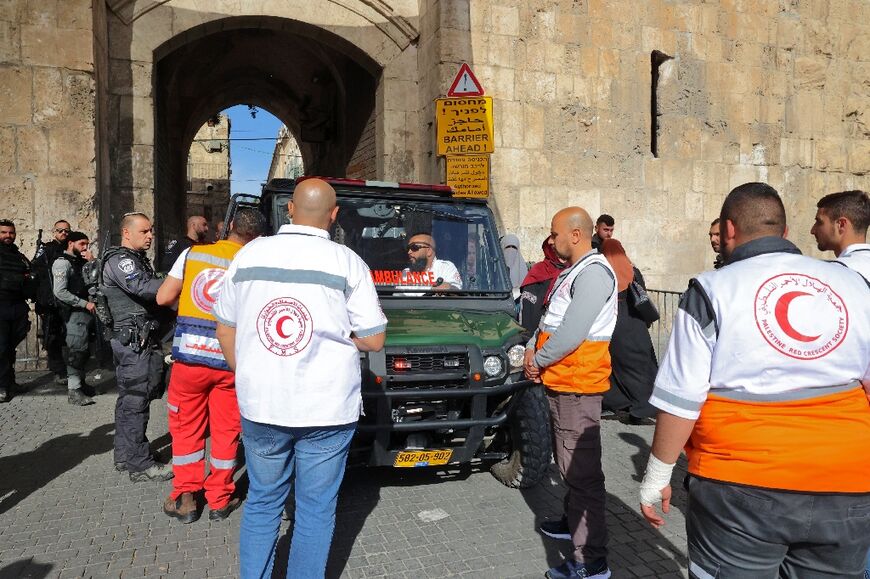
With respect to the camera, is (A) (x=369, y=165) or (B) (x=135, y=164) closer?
(B) (x=135, y=164)

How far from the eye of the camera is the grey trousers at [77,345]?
260 inches

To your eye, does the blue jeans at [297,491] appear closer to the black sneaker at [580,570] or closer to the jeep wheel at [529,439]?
the black sneaker at [580,570]

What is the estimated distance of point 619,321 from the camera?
19.8ft

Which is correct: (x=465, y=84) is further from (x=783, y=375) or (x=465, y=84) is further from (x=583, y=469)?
(x=783, y=375)

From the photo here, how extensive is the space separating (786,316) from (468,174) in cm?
629

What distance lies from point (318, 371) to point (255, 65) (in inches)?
651

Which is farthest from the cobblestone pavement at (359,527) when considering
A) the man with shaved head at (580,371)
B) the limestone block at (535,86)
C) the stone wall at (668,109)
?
the limestone block at (535,86)

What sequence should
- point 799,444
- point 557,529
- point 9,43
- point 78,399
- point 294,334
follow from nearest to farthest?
point 799,444, point 294,334, point 557,529, point 78,399, point 9,43

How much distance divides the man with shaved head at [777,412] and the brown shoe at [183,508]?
3039mm

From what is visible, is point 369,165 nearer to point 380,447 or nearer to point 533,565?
point 380,447

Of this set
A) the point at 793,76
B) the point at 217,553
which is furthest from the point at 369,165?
the point at 217,553

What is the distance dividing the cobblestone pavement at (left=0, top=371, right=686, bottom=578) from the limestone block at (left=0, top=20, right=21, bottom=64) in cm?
533

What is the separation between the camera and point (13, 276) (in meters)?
6.64

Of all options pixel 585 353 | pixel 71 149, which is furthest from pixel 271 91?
pixel 585 353
